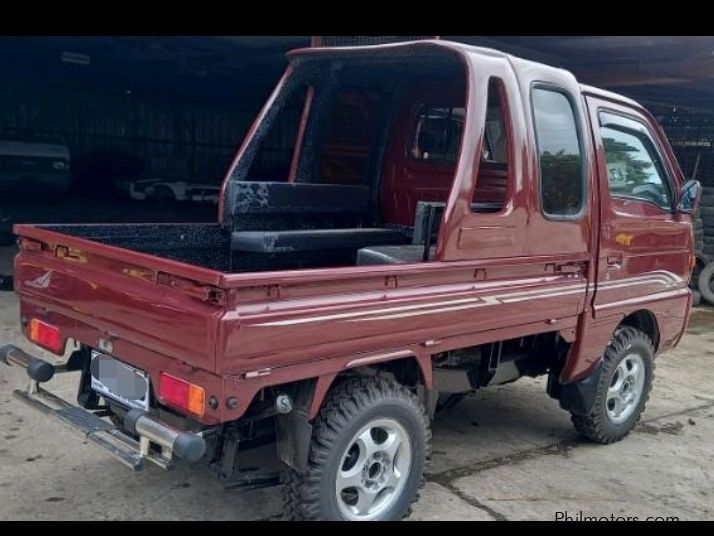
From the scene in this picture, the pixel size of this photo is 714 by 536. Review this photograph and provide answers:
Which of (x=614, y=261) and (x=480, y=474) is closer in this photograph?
(x=480, y=474)

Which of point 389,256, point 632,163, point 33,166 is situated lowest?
point 389,256

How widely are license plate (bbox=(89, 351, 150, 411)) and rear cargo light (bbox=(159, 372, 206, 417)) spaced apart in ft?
0.69

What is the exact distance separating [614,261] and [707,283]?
25.0ft

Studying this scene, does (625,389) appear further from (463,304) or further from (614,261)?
(463,304)

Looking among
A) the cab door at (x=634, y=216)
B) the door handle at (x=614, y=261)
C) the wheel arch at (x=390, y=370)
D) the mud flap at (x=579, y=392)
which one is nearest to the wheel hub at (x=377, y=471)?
the wheel arch at (x=390, y=370)

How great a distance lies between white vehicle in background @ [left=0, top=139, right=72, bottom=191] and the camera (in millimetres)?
15703

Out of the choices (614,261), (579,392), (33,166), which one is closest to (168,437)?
(579,392)

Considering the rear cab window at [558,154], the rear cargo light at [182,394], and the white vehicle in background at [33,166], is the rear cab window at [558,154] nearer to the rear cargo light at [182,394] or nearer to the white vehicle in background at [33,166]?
the rear cargo light at [182,394]

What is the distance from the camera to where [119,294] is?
10.8 ft

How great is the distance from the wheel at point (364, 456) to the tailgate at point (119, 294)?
0.71 meters

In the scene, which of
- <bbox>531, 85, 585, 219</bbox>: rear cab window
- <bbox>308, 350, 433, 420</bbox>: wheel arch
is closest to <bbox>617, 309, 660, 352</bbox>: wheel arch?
<bbox>531, 85, 585, 219</bbox>: rear cab window

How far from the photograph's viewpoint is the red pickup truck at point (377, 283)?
10.1 feet

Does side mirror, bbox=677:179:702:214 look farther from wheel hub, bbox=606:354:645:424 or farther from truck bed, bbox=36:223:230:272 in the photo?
truck bed, bbox=36:223:230:272

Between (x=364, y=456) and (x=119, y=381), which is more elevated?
(x=119, y=381)
